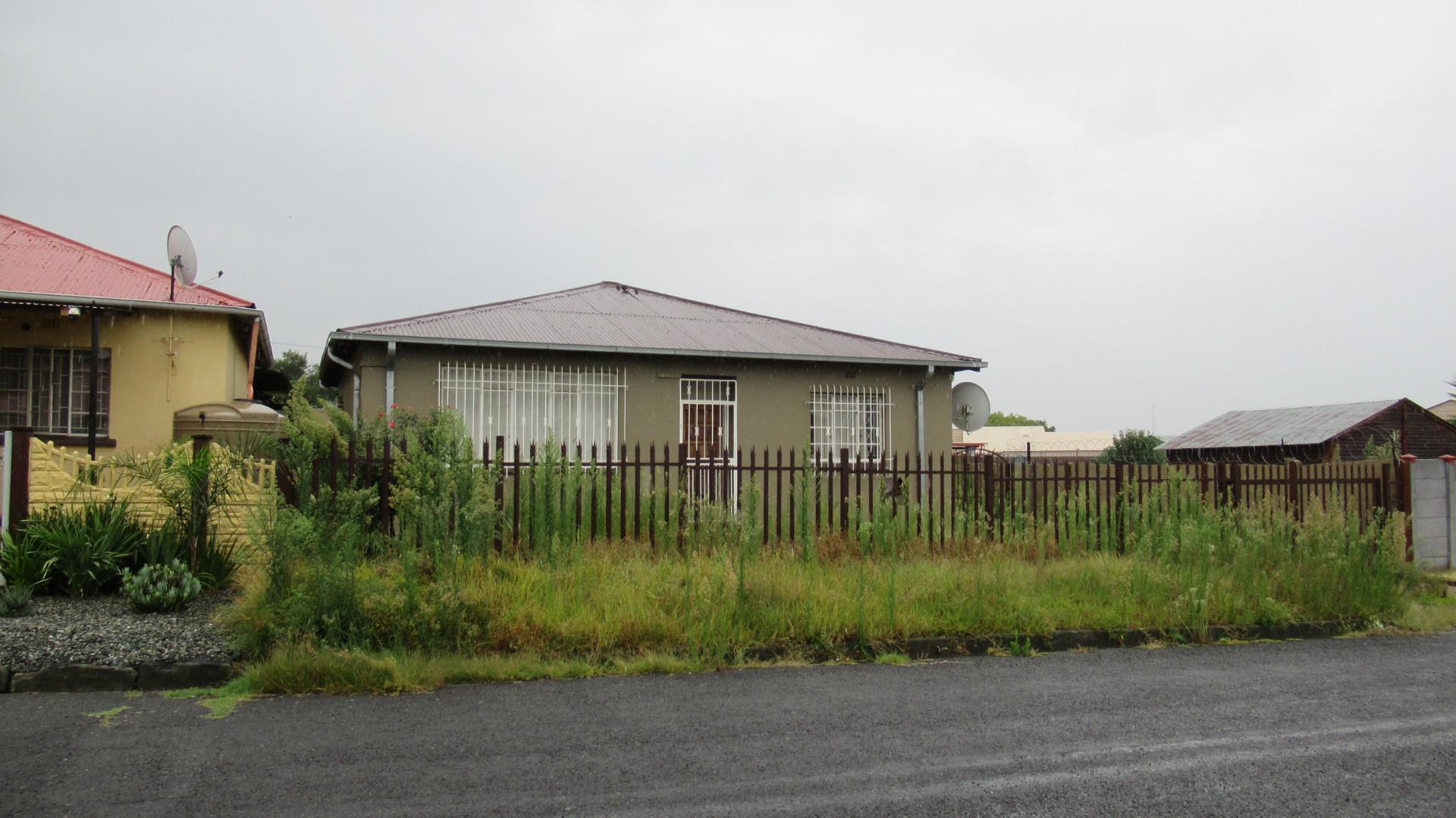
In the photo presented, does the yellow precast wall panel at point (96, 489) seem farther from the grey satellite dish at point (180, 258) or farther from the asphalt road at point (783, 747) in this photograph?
the grey satellite dish at point (180, 258)

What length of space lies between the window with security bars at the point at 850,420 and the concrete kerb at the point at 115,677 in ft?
31.0

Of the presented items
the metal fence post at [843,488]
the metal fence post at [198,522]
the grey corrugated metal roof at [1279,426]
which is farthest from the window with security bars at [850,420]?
the grey corrugated metal roof at [1279,426]

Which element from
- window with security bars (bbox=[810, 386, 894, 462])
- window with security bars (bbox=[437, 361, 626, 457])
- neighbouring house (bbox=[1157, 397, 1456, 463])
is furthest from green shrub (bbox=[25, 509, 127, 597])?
neighbouring house (bbox=[1157, 397, 1456, 463])

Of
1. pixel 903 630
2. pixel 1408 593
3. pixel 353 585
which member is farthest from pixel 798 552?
pixel 1408 593

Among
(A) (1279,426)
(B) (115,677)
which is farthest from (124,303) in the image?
(A) (1279,426)

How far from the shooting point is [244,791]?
403 centimetres

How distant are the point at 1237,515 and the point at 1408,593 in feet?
5.27

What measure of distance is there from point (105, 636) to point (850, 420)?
33.7 ft

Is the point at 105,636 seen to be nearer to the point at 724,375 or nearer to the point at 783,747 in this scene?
the point at 783,747

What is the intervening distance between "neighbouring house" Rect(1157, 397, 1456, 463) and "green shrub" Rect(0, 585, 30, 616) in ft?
75.1

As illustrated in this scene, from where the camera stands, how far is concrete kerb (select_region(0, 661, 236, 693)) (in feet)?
18.7

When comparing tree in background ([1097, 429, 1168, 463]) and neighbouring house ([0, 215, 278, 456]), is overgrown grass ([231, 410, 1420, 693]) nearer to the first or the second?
neighbouring house ([0, 215, 278, 456])

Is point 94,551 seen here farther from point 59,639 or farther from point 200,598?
point 59,639

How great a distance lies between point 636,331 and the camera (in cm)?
1403
